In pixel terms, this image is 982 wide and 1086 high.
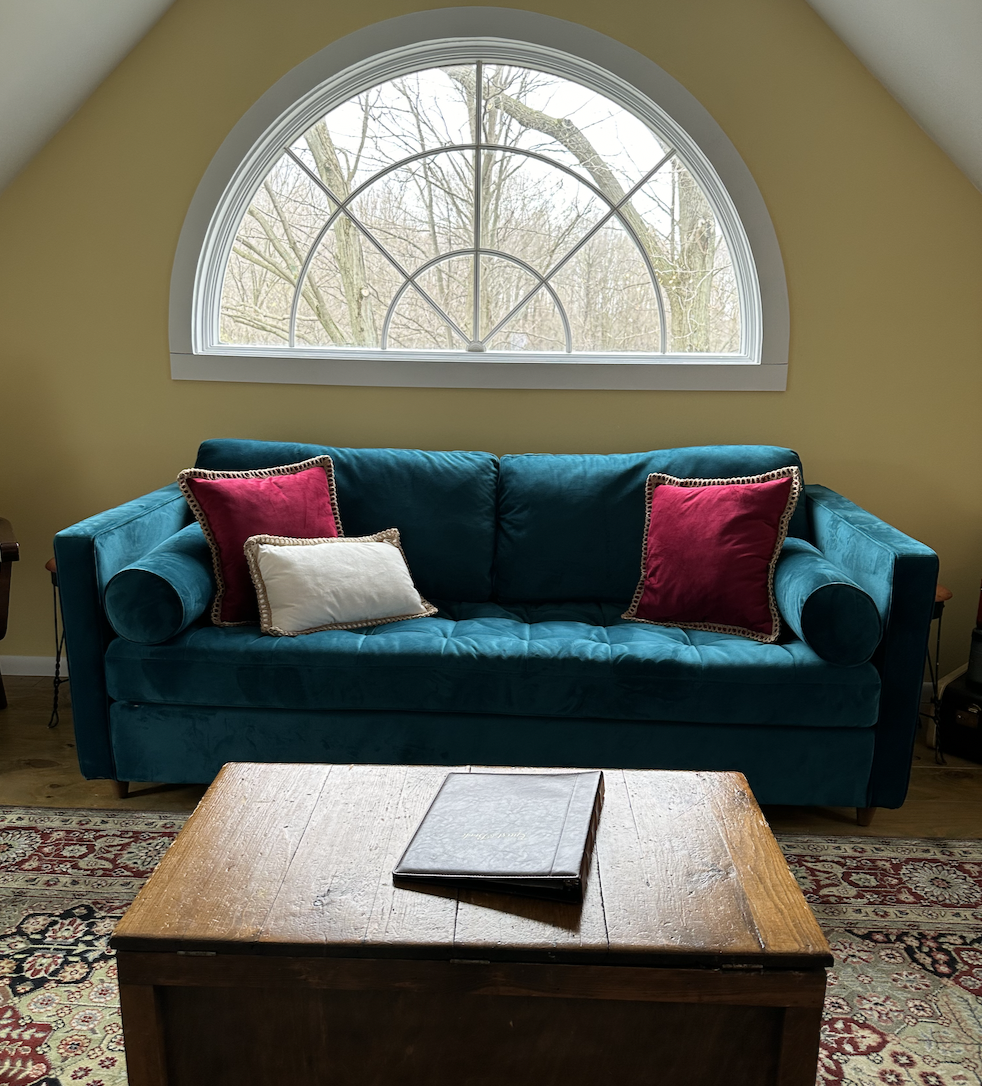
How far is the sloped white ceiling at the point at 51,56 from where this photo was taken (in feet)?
9.25

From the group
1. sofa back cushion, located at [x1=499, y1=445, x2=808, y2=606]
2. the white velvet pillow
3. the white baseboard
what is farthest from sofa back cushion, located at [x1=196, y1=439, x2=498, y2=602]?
the white baseboard

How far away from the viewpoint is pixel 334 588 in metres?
2.77

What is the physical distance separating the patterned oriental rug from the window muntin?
74.3 inches

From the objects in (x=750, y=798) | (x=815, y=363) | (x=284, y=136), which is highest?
(x=284, y=136)

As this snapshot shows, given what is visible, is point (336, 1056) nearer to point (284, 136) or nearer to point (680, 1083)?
point (680, 1083)

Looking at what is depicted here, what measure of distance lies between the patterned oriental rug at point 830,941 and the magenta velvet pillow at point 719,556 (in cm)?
66

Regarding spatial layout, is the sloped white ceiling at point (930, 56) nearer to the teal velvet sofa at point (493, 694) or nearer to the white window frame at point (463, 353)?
the white window frame at point (463, 353)

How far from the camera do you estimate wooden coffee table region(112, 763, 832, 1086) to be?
51.8 inches

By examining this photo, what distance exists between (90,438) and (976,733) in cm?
330

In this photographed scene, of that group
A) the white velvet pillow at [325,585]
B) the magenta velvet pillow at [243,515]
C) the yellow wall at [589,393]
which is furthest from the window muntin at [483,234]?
the white velvet pillow at [325,585]

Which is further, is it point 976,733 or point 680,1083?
point 976,733

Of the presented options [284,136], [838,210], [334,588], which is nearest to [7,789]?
[334,588]

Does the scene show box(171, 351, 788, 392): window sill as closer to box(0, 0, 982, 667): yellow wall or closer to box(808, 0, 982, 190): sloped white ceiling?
box(0, 0, 982, 667): yellow wall

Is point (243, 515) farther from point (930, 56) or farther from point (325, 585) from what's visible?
point (930, 56)
